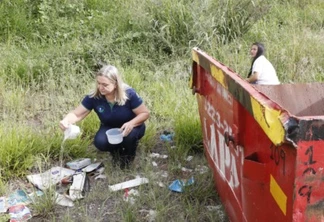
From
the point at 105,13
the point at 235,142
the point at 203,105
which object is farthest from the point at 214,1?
the point at 235,142

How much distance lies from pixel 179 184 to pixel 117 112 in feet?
2.77

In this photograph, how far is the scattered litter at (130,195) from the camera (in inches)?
135

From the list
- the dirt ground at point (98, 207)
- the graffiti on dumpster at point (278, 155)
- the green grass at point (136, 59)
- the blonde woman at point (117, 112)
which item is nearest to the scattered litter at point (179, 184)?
the green grass at point (136, 59)

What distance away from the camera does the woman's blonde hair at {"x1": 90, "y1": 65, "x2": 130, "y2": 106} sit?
3.70 metres

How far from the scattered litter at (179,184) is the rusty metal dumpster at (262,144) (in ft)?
0.96

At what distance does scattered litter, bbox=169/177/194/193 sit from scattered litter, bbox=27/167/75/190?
3.08ft

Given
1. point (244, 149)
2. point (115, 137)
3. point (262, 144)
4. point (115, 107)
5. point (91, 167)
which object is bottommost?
point (91, 167)

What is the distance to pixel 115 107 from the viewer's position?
3844 mm

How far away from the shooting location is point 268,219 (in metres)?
1.98

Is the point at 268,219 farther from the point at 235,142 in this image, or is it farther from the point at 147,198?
the point at 147,198

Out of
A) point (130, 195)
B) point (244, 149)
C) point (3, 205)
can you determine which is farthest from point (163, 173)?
point (244, 149)

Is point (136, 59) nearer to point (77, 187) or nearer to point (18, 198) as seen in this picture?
point (77, 187)

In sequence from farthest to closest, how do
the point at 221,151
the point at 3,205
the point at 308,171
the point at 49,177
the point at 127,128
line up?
1. the point at 127,128
2. the point at 49,177
3. the point at 3,205
4. the point at 221,151
5. the point at 308,171

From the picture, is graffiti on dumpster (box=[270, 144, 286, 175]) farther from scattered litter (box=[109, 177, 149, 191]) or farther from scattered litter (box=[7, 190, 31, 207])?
scattered litter (box=[7, 190, 31, 207])
